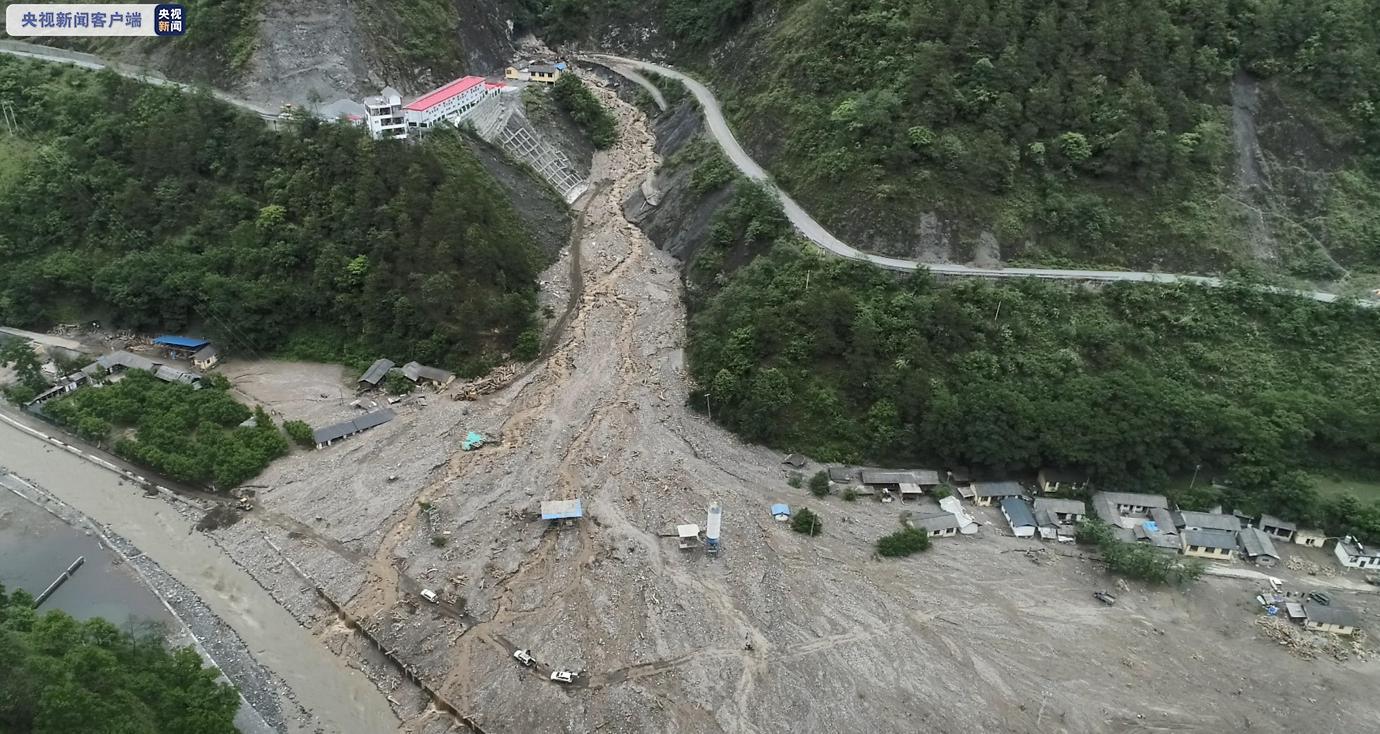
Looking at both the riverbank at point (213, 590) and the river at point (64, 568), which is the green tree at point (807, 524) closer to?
the riverbank at point (213, 590)

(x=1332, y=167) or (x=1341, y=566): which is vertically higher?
(x=1332, y=167)

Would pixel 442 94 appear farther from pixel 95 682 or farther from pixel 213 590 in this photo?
pixel 95 682

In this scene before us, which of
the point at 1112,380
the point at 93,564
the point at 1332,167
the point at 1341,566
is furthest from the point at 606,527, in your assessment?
the point at 1332,167

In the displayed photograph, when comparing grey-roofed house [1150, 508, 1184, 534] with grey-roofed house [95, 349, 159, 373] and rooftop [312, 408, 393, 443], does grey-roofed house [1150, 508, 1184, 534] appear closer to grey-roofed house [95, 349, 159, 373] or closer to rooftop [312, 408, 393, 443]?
rooftop [312, 408, 393, 443]

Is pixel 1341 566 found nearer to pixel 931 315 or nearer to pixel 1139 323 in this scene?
pixel 1139 323

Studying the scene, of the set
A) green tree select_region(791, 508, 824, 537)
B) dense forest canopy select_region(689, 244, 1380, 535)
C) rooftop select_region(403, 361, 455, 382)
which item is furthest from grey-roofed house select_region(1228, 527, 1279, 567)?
rooftop select_region(403, 361, 455, 382)

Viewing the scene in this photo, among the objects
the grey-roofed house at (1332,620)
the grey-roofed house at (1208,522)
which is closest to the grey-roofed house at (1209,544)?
the grey-roofed house at (1208,522)
